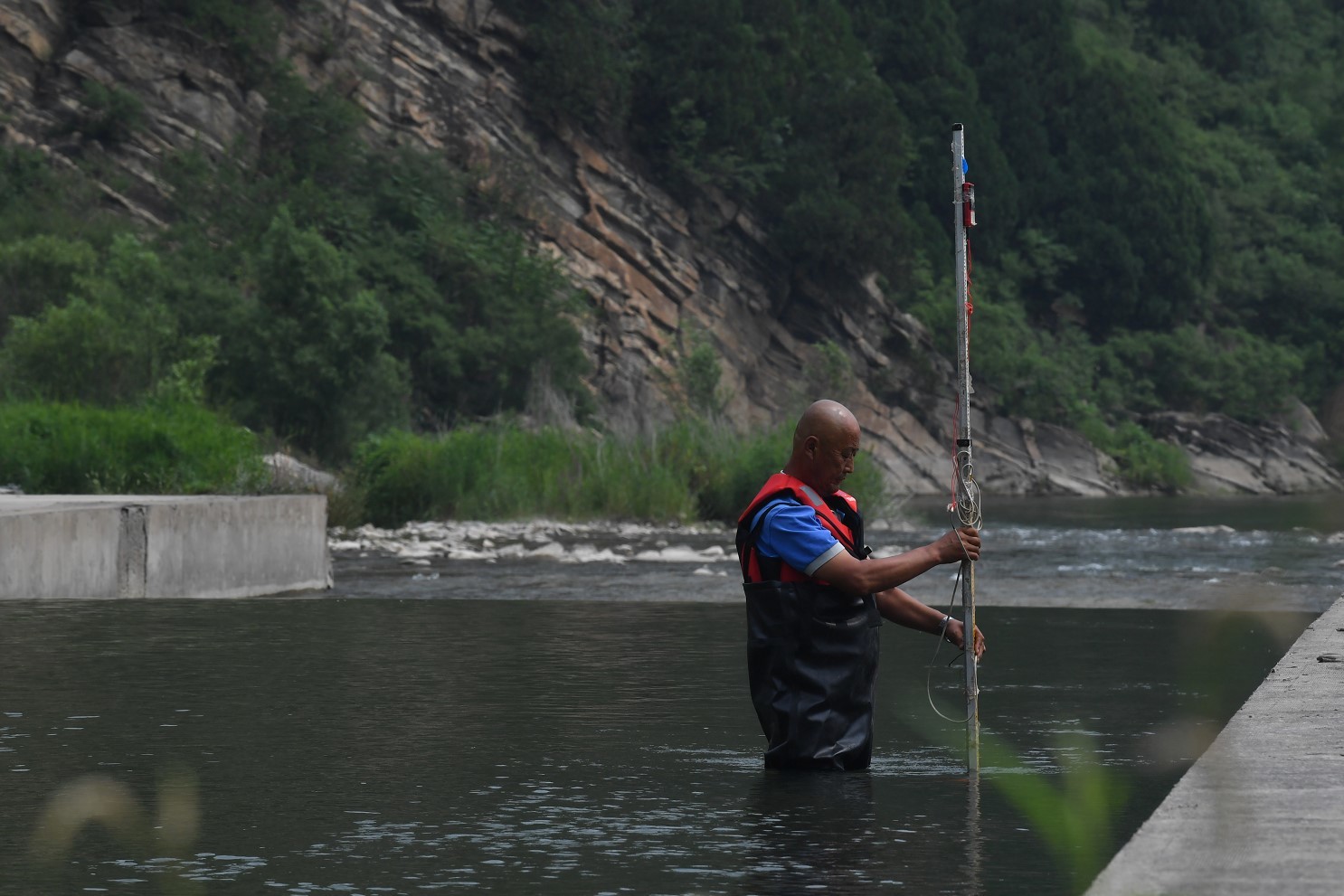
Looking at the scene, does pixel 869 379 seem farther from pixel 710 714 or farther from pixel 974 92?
pixel 710 714

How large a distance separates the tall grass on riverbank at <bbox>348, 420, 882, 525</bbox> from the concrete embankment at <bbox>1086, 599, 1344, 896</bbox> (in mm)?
23551

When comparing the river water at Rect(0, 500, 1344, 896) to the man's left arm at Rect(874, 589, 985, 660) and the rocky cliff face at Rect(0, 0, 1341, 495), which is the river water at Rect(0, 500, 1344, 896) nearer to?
the man's left arm at Rect(874, 589, 985, 660)

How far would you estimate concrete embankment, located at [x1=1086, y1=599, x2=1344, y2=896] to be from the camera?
4375 mm

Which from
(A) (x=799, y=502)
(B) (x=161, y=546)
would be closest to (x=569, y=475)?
(B) (x=161, y=546)

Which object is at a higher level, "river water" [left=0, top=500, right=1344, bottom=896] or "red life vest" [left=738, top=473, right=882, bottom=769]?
"red life vest" [left=738, top=473, right=882, bottom=769]

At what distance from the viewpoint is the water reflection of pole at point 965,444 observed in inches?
251

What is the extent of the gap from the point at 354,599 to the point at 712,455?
1973 centimetres

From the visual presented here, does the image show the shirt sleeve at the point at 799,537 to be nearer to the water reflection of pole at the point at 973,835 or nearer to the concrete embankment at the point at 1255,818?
the water reflection of pole at the point at 973,835

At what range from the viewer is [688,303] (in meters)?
61.8

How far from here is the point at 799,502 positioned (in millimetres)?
6328

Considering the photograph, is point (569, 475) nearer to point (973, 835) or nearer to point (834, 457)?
point (834, 457)

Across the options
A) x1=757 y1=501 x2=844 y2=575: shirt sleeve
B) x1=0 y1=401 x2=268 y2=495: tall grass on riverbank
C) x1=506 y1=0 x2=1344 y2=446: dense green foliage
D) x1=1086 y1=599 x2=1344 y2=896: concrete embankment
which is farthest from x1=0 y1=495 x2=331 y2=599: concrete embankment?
x1=506 y1=0 x2=1344 y2=446: dense green foliage

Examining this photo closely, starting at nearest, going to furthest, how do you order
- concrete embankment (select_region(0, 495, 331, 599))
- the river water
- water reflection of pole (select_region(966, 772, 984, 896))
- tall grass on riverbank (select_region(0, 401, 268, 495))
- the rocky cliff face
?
1. water reflection of pole (select_region(966, 772, 984, 896))
2. the river water
3. concrete embankment (select_region(0, 495, 331, 599))
4. tall grass on riverbank (select_region(0, 401, 268, 495))
5. the rocky cliff face

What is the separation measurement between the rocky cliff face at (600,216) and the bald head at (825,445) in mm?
44392
